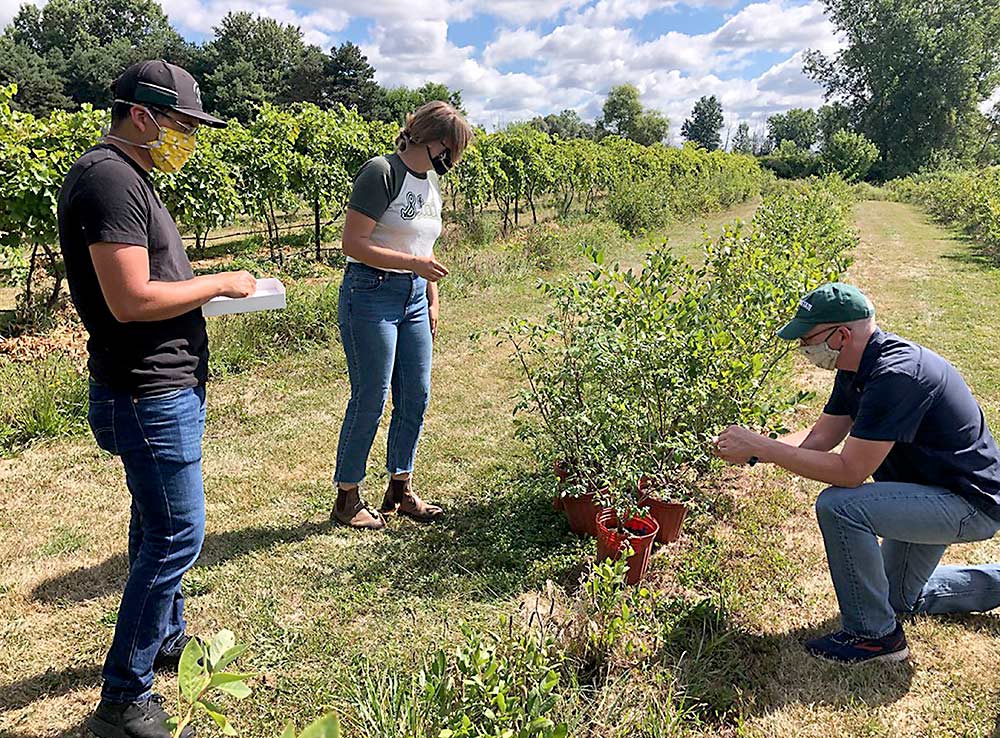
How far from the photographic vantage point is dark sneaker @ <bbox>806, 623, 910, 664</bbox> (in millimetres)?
2453

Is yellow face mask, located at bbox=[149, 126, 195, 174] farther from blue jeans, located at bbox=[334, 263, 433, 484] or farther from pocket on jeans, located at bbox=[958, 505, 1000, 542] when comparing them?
pocket on jeans, located at bbox=[958, 505, 1000, 542]

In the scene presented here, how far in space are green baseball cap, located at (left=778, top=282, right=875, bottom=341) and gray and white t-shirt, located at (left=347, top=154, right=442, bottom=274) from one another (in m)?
1.50

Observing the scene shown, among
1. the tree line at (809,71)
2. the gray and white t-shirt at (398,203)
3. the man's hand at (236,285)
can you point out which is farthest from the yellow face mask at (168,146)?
the tree line at (809,71)

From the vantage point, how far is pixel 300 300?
6.50 meters

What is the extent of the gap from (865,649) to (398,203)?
2.49 meters

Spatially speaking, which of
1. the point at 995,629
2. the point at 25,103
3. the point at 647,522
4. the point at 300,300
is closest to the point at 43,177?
the point at 300,300

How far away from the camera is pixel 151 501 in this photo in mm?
1912

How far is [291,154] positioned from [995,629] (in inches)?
434

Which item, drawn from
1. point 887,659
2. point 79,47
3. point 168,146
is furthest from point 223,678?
point 79,47

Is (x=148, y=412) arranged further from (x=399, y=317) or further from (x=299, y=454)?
(x=299, y=454)

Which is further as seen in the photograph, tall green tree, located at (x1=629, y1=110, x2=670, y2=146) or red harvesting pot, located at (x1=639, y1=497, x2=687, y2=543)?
tall green tree, located at (x1=629, y1=110, x2=670, y2=146)

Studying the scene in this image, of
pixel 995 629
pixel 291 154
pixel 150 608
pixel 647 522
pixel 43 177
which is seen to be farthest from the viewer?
pixel 291 154

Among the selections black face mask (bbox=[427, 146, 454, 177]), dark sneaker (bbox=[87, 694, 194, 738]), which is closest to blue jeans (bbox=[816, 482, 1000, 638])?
black face mask (bbox=[427, 146, 454, 177])

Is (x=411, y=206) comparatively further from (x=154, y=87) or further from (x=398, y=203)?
(x=154, y=87)
